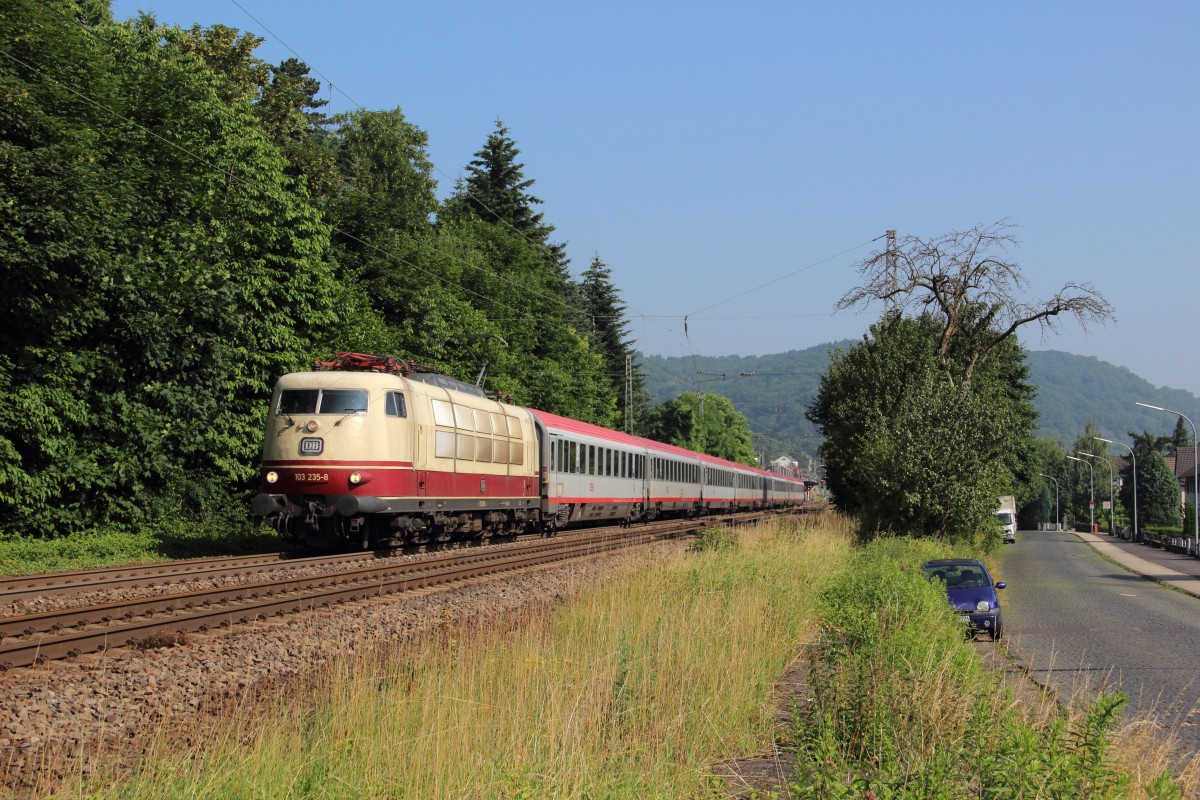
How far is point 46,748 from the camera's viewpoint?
22.7 ft

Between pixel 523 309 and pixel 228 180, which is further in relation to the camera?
pixel 523 309

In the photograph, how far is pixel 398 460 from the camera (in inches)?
810

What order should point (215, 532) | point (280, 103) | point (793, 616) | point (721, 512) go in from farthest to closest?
point (721, 512) < point (280, 103) < point (215, 532) < point (793, 616)

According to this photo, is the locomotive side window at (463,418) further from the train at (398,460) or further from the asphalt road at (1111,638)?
the asphalt road at (1111,638)

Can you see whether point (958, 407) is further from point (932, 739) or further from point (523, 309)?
point (523, 309)

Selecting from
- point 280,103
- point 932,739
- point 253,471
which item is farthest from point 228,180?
point 932,739

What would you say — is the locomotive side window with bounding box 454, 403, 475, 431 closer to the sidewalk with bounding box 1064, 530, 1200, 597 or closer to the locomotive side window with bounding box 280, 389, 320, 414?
the locomotive side window with bounding box 280, 389, 320, 414

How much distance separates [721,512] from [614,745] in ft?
178

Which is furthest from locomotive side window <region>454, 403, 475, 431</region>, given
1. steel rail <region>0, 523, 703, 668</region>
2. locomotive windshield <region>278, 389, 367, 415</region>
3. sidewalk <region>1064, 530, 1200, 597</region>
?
Answer: sidewalk <region>1064, 530, 1200, 597</region>

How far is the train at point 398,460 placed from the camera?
20109 millimetres

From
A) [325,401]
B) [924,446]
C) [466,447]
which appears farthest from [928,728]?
[924,446]

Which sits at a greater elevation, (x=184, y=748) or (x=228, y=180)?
(x=228, y=180)

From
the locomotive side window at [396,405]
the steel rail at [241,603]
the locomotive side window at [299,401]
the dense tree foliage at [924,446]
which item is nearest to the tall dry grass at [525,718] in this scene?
the steel rail at [241,603]

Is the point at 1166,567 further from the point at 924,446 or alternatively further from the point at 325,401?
the point at 325,401
